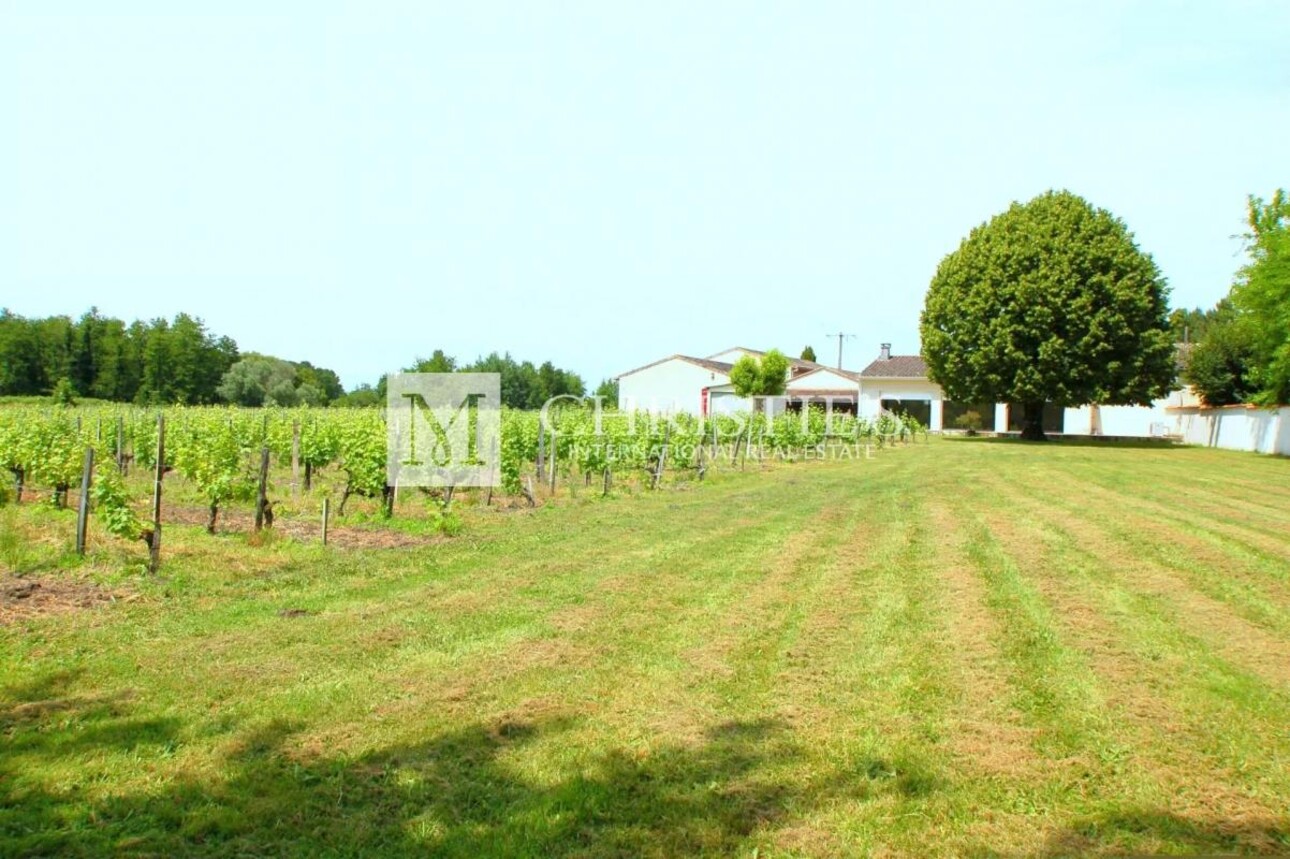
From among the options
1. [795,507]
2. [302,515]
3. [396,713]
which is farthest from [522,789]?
[795,507]

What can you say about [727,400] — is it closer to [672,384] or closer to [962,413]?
[672,384]

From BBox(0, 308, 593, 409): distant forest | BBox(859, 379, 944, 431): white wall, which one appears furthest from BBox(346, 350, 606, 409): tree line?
BBox(859, 379, 944, 431): white wall

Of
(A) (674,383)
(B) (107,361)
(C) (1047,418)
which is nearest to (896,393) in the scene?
(C) (1047,418)

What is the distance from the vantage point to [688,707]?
162 inches

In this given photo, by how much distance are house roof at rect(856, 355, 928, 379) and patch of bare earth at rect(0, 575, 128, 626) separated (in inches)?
1570

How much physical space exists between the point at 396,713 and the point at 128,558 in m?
4.62

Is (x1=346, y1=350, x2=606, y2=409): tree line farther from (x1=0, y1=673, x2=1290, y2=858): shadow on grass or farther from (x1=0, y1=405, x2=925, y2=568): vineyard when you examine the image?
(x1=0, y1=673, x2=1290, y2=858): shadow on grass

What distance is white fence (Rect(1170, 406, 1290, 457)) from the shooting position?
24969 millimetres

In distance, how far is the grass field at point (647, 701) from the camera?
9.78ft

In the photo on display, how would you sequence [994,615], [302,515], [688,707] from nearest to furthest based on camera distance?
[688,707] < [994,615] < [302,515]

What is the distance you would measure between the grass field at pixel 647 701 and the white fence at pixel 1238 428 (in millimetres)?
21246

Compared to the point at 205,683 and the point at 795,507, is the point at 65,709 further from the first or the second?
the point at 795,507

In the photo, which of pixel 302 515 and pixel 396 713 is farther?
pixel 302 515

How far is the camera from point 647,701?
4.18 m
